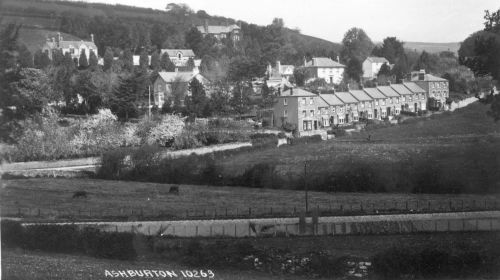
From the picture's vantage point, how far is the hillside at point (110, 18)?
32.2 meters

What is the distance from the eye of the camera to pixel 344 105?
35969mm

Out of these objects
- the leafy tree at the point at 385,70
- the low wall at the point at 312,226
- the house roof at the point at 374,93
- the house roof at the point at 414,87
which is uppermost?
the leafy tree at the point at 385,70


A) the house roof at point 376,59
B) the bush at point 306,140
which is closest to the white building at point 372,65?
the house roof at point 376,59

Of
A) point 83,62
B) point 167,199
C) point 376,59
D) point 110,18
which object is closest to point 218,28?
point 110,18

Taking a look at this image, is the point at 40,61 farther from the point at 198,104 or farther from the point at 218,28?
the point at 218,28

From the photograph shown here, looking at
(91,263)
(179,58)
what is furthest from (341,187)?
(179,58)

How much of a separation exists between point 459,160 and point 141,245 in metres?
9.94

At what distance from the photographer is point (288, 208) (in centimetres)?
1505

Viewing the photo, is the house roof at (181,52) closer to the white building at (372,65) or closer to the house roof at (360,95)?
the white building at (372,65)

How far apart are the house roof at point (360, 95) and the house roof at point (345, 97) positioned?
32 cm

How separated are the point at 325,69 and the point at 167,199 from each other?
33.8 m

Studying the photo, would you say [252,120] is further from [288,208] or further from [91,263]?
[91,263]

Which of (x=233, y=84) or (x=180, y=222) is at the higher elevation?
(x=233, y=84)

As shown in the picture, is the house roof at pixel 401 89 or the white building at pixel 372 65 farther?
the white building at pixel 372 65
